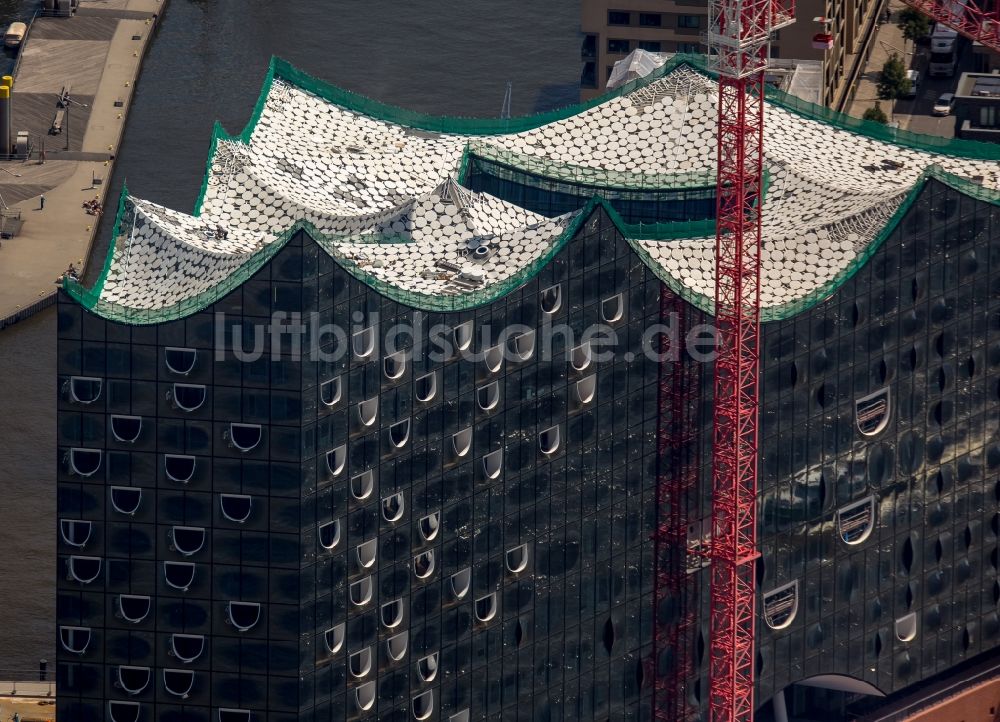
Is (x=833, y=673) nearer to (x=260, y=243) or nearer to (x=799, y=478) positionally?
(x=799, y=478)

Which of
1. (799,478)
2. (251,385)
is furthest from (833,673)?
(251,385)

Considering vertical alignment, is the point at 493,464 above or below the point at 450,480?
above

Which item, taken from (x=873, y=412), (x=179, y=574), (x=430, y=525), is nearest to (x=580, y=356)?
(x=430, y=525)

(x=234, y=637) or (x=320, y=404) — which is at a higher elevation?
(x=320, y=404)

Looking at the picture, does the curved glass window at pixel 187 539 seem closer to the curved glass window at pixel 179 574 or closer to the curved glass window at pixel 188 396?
the curved glass window at pixel 179 574

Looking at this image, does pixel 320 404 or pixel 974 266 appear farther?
pixel 974 266

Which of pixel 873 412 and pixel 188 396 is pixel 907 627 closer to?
pixel 873 412

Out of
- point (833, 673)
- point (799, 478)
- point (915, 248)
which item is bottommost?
point (833, 673)

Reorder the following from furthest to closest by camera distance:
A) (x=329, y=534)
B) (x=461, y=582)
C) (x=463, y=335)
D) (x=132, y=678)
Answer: (x=461, y=582) → (x=132, y=678) → (x=329, y=534) → (x=463, y=335)
